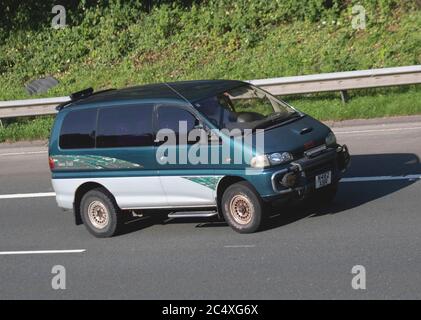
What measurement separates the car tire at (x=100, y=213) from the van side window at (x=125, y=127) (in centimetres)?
66

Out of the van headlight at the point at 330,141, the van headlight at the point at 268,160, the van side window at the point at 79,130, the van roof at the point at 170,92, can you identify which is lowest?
the van headlight at the point at 268,160

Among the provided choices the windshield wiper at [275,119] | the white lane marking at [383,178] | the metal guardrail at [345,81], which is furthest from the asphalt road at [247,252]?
the metal guardrail at [345,81]

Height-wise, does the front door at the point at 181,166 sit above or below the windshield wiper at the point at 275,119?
below

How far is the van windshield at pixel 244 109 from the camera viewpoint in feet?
35.2

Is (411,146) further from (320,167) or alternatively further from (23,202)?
(23,202)

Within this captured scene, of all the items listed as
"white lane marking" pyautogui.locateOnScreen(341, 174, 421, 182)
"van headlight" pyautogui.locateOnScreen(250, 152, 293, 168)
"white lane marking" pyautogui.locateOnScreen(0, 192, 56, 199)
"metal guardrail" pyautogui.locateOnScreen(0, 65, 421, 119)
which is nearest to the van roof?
"van headlight" pyautogui.locateOnScreen(250, 152, 293, 168)

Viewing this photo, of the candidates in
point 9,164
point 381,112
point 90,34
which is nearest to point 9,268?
point 9,164

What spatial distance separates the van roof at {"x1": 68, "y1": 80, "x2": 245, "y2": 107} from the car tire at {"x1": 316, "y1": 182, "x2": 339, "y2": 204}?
1.77 meters

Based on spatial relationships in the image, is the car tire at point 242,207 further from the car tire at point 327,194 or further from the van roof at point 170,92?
the van roof at point 170,92

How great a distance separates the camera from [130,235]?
1156cm

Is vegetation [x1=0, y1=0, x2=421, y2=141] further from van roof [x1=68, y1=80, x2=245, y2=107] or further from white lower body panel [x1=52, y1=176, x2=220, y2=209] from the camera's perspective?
white lower body panel [x1=52, y1=176, x2=220, y2=209]

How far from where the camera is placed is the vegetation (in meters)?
19.2

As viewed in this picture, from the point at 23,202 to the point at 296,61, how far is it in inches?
321

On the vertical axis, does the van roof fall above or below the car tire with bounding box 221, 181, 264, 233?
above
